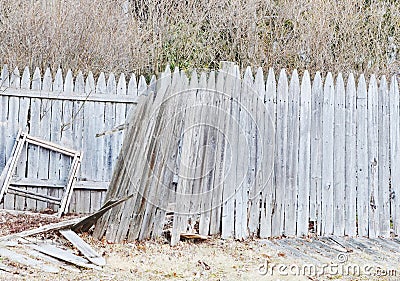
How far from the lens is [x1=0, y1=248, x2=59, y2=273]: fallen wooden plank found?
3663 mm

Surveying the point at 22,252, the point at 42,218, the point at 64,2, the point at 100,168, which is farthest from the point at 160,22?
the point at 22,252

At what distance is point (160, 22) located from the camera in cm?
884

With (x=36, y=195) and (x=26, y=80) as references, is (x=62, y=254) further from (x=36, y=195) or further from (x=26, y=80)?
(x=26, y=80)

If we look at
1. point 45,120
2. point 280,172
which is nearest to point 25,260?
point 280,172

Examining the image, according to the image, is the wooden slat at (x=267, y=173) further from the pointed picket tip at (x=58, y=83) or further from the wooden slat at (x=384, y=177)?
the pointed picket tip at (x=58, y=83)

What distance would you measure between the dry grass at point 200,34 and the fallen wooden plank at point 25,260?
3981 millimetres

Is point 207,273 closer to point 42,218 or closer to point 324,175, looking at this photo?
point 324,175

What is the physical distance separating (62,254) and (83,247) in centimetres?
20

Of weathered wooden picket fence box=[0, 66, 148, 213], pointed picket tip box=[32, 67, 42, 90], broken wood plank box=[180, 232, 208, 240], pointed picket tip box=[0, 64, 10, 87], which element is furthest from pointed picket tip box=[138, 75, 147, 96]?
broken wood plank box=[180, 232, 208, 240]

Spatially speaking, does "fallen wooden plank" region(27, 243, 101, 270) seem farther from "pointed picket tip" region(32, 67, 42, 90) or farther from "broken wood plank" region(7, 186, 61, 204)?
"pointed picket tip" region(32, 67, 42, 90)

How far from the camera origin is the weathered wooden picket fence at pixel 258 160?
4.66 metres

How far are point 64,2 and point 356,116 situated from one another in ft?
16.3

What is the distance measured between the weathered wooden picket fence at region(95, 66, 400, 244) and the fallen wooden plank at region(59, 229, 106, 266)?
0.28 metres

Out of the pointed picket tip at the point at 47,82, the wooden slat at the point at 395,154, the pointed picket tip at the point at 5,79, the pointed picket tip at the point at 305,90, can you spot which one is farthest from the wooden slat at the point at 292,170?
the pointed picket tip at the point at 5,79
